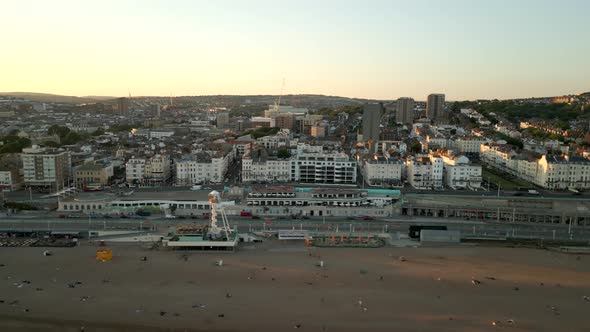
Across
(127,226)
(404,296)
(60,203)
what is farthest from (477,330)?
(60,203)

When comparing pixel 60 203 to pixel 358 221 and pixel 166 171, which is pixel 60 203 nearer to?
pixel 166 171

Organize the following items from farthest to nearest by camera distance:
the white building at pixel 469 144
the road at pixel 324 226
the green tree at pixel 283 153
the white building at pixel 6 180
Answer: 1. the white building at pixel 469 144
2. the green tree at pixel 283 153
3. the white building at pixel 6 180
4. the road at pixel 324 226

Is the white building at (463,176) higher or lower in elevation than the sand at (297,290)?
higher

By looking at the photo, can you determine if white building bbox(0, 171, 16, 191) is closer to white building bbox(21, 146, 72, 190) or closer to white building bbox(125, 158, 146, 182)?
white building bbox(21, 146, 72, 190)

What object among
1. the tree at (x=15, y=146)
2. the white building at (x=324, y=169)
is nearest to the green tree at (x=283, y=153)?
the white building at (x=324, y=169)

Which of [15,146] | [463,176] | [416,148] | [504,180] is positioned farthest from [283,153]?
[15,146]

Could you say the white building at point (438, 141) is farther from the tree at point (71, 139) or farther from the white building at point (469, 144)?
the tree at point (71, 139)

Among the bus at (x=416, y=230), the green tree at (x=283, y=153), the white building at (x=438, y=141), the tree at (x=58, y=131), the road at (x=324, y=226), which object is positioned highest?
the white building at (x=438, y=141)

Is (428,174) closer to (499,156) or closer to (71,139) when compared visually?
(499,156)
